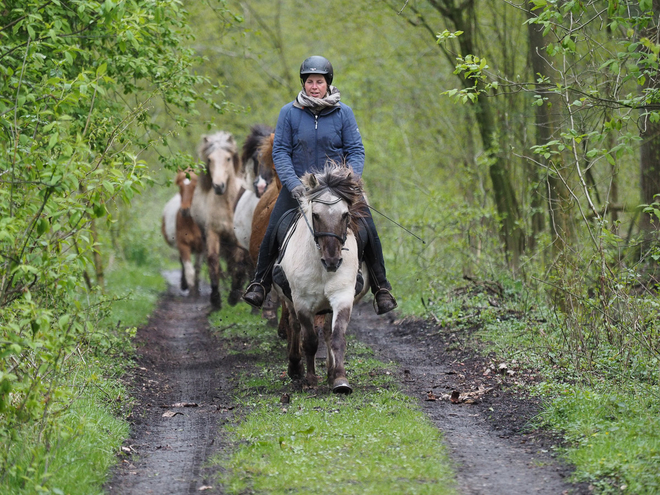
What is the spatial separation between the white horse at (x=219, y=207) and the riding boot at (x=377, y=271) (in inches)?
212

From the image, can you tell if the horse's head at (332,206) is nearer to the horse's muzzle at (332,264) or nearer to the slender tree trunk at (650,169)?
the horse's muzzle at (332,264)

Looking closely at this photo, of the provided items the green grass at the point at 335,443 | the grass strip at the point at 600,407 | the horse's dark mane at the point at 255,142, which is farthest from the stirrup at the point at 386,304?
the horse's dark mane at the point at 255,142

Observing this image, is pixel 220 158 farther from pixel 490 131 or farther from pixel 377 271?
pixel 377 271

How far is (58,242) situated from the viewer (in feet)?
16.5

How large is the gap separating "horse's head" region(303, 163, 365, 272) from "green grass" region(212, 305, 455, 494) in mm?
1221

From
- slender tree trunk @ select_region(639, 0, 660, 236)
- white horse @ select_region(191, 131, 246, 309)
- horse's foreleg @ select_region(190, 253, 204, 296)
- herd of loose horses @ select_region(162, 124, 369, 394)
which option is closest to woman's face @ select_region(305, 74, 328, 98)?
herd of loose horses @ select_region(162, 124, 369, 394)

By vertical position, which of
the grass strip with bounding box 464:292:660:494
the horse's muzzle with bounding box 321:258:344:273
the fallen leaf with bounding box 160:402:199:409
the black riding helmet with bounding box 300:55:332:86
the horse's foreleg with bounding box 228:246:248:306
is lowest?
the fallen leaf with bounding box 160:402:199:409

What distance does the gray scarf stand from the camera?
7.50 metres

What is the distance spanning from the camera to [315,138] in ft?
25.1

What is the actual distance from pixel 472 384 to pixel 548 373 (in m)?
0.77

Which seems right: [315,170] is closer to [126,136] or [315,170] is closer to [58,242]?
[126,136]

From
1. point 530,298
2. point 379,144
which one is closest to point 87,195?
point 530,298

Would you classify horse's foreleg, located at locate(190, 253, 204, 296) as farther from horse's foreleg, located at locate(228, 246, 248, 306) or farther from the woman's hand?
the woman's hand

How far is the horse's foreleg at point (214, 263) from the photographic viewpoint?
13133mm
